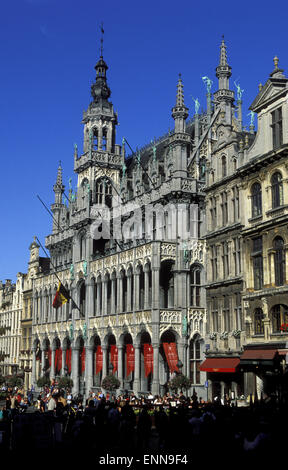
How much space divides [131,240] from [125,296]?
5.06 m

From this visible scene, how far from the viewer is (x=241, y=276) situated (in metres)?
40.1

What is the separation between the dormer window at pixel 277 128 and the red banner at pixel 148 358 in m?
18.7

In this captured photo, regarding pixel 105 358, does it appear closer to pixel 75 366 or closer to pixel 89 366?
pixel 89 366

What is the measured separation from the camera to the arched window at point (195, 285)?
1863 inches

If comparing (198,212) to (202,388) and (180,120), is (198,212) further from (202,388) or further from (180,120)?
(202,388)

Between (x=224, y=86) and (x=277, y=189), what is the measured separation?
16.3m

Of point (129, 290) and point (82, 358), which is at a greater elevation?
point (129, 290)

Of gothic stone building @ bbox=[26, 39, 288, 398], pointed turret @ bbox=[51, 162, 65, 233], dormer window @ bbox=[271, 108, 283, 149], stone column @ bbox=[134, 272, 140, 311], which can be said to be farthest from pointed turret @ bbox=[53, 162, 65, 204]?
dormer window @ bbox=[271, 108, 283, 149]

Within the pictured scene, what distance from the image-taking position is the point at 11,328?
88.8 meters

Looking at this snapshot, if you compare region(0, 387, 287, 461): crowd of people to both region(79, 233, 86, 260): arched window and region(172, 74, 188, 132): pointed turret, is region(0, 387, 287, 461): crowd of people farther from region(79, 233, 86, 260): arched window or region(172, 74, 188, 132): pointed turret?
region(79, 233, 86, 260): arched window

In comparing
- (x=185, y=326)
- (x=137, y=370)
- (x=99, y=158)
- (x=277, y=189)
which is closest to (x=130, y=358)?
(x=137, y=370)

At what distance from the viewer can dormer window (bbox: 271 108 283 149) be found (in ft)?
123

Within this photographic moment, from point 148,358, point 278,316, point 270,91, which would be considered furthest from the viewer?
point 148,358
